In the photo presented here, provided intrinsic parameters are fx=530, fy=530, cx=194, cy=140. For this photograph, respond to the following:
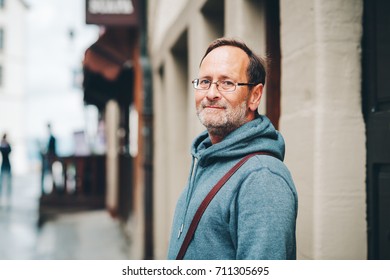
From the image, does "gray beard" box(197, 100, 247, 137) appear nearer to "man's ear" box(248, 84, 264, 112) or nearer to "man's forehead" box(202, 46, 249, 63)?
"man's ear" box(248, 84, 264, 112)

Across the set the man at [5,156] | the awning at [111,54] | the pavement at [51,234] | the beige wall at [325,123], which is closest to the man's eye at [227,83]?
the beige wall at [325,123]

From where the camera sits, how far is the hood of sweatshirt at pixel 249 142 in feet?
4.78

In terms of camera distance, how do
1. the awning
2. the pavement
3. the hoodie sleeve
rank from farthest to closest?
the awning
the pavement
the hoodie sleeve

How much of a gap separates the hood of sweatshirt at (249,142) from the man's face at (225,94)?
4 centimetres

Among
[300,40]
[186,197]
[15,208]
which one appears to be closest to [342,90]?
[300,40]

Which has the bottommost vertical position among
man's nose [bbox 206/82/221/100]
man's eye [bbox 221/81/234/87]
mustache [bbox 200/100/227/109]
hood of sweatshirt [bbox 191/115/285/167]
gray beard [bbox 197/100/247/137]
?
hood of sweatshirt [bbox 191/115/285/167]

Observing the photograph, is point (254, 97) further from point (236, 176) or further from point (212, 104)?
point (236, 176)

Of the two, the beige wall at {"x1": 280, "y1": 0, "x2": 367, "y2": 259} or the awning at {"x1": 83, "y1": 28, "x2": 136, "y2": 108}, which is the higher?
the awning at {"x1": 83, "y1": 28, "x2": 136, "y2": 108}

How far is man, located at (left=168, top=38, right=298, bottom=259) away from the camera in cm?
131

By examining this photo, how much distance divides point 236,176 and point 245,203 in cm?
9

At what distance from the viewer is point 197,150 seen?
1714 mm

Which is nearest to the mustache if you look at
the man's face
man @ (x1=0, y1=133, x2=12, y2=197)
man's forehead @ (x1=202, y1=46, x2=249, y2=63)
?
the man's face

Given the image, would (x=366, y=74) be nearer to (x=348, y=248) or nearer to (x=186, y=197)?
(x=348, y=248)

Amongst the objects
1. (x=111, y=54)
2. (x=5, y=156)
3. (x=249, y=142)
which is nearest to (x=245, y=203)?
(x=249, y=142)
